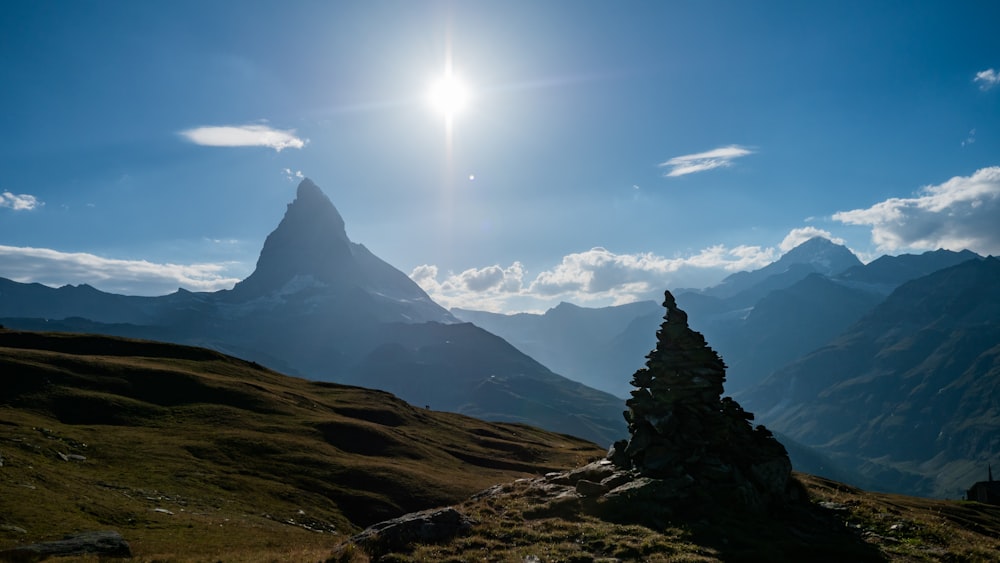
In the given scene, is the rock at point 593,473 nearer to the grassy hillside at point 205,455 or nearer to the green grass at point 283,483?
the green grass at point 283,483

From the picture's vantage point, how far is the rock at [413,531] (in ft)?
92.9

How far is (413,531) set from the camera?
29.5m

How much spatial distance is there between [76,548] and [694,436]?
38454mm

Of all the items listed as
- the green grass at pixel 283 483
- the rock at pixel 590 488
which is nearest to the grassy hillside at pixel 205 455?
the green grass at pixel 283 483

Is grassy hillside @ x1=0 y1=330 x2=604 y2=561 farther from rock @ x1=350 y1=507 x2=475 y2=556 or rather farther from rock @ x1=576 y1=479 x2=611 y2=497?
rock @ x1=576 y1=479 x2=611 y2=497

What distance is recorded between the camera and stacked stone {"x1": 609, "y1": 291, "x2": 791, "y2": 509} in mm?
39750

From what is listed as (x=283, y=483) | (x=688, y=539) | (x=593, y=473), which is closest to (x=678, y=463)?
(x=593, y=473)

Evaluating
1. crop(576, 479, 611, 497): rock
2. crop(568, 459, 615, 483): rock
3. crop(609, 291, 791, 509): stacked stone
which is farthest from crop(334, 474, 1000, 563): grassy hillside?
crop(568, 459, 615, 483): rock

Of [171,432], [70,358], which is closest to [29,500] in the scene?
[171,432]

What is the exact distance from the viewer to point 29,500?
3700 cm

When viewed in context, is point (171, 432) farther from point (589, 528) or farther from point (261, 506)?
point (589, 528)

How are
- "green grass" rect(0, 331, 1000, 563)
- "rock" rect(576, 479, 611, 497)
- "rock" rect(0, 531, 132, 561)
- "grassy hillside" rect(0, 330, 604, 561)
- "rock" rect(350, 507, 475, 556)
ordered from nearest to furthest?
"rock" rect(0, 531, 132, 561) < "rock" rect(350, 507, 475, 556) < "green grass" rect(0, 331, 1000, 563) < "grassy hillside" rect(0, 330, 604, 561) < "rock" rect(576, 479, 611, 497)

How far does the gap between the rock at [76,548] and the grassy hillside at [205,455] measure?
69.0 inches

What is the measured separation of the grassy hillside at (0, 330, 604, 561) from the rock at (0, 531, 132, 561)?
1.75 metres
